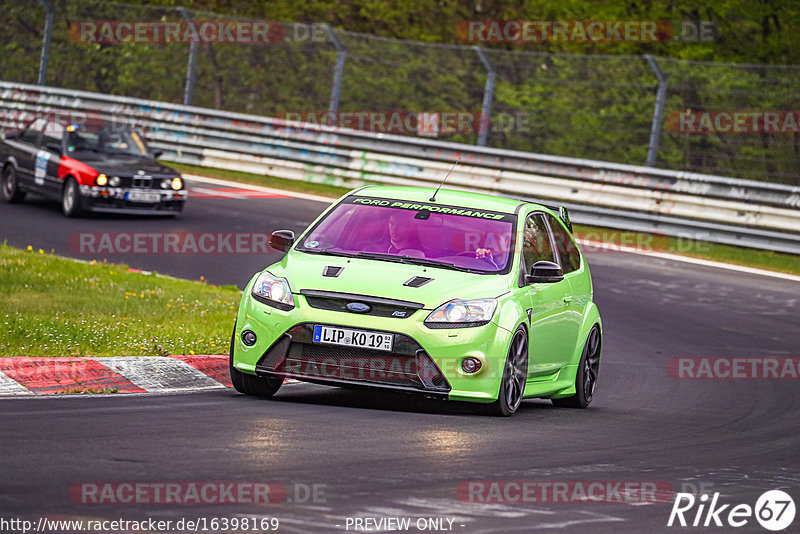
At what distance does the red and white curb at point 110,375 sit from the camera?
914 cm

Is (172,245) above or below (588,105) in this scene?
below

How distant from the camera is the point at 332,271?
911 cm

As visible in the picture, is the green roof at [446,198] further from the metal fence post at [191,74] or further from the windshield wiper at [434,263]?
the metal fence post at [191,74]

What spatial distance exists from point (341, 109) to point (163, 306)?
13.9 metres

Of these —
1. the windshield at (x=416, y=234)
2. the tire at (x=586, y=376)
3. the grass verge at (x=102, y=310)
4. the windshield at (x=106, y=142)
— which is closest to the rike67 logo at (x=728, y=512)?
the windshield at (x=416, y=234)

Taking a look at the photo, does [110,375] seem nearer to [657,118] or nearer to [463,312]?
[463,312]

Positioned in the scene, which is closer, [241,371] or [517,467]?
[517,467]

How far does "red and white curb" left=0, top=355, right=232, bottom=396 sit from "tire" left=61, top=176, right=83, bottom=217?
10.2 metres

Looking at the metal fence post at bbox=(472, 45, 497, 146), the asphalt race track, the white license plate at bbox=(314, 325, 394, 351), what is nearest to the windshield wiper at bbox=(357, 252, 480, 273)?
the white license plate at bbox=(314, 325, 394, 351)

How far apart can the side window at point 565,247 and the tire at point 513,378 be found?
55.2 inches

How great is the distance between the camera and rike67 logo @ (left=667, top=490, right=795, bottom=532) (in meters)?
6.52

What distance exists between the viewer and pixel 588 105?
23.8 meters

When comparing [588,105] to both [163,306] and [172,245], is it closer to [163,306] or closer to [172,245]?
[172,245]

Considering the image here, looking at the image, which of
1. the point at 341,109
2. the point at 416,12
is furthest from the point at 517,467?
the point at 416,12
